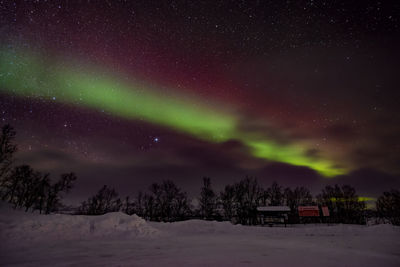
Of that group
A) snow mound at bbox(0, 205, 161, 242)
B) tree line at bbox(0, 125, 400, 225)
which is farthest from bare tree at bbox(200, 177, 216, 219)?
snow mound at bbox(0, 205, 161, 242)

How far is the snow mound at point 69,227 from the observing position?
11641mm

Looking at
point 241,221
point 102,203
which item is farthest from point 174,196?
point 102,203

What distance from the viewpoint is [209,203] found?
56.6 meters

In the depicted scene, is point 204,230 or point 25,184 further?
point 25,184

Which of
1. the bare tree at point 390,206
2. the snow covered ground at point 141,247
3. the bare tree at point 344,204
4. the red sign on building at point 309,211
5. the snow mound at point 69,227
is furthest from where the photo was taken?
the bare tree at point 344,204

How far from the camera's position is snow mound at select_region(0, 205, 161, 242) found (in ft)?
38.2

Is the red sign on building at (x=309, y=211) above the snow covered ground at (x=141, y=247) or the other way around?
the other way around

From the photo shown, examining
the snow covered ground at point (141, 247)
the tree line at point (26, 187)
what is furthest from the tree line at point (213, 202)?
the snow covered ground at point (141, 247)

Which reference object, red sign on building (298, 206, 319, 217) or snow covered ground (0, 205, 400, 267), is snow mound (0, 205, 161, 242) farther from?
red sign on building (298, 206, 319, 217)

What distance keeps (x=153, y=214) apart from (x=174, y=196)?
8271 mm

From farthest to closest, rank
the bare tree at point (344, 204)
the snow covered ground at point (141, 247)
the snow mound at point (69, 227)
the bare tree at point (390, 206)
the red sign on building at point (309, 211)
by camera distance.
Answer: the bare tree at point (344, 204)
the red sign on building at point (309, 211)
the bare tree at point (390, 206)
the snow mound at point (69, 227)
the snow covered ground at point (141, 247)

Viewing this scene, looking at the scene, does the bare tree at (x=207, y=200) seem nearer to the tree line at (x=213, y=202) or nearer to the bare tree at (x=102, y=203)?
the tree line at (x=213, y=202)

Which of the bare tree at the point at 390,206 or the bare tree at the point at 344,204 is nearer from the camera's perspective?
the bare tree at the point at 390,206

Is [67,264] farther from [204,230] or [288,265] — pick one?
[204,230]
